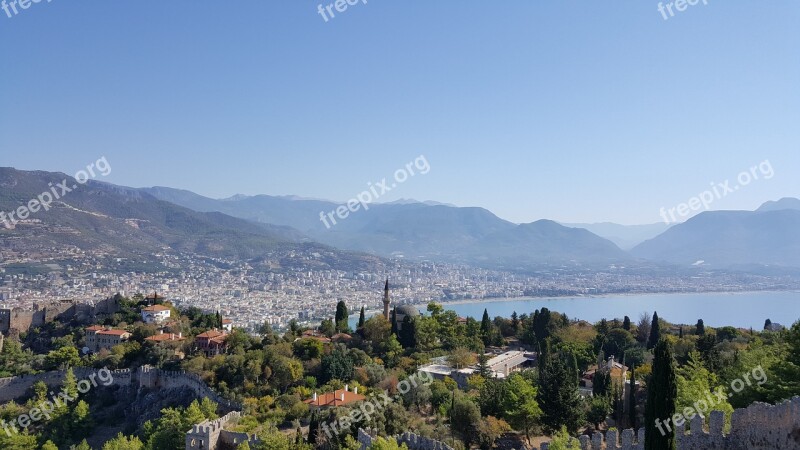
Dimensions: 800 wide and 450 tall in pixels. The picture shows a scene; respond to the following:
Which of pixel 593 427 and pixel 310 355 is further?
pixel 310 355

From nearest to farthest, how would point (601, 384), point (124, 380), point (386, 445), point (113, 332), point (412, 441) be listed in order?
1. point (386, 445)
2. point (412, 441)
3. point (601, 384)
4. point (124, 380)
5. point (113, 332)

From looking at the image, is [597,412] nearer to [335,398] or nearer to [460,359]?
[335,398]

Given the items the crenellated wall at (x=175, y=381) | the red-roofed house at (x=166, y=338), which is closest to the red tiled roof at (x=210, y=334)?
the red-roofed house at (x=166, y=338)

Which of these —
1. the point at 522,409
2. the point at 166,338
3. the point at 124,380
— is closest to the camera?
the point at 522,409

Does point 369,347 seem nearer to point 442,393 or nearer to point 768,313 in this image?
point 442,393

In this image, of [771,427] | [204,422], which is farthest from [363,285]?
[771,427]

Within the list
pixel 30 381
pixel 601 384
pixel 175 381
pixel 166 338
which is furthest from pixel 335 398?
pixel 30 381

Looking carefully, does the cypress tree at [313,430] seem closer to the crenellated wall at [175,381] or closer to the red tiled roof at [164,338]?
the crenellated wall at [175,381]
